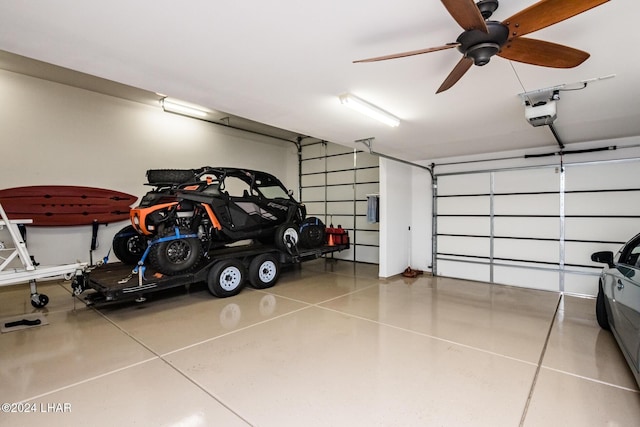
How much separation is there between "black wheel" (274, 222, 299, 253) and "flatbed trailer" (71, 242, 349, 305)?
0.09 m

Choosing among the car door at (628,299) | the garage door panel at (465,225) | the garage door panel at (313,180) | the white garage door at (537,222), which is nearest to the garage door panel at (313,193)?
the garage door panel at (313,180)

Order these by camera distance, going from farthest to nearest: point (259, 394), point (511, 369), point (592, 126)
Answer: point (592, 126) < point (511, 369) < point (259, 394)

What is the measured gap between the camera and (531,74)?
8.90 ft

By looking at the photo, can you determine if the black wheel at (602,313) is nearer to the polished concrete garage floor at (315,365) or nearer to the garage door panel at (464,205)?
the polished concrete garage floor at (315,365)

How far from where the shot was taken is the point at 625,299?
2520 mm

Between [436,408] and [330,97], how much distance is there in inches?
120

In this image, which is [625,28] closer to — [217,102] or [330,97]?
[330,97]

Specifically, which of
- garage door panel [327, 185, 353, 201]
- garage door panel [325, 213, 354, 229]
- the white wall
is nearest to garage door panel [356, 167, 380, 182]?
garage door panel [327, 185, 353, 201]

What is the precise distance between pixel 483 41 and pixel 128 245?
19.9ft

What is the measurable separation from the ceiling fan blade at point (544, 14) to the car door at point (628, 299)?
2101 mm

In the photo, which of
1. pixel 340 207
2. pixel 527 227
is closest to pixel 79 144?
pixel 340 207

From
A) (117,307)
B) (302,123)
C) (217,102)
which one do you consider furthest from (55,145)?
(302,123)

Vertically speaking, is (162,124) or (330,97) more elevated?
(162,124)

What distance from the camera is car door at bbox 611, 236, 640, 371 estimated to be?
222 cm
